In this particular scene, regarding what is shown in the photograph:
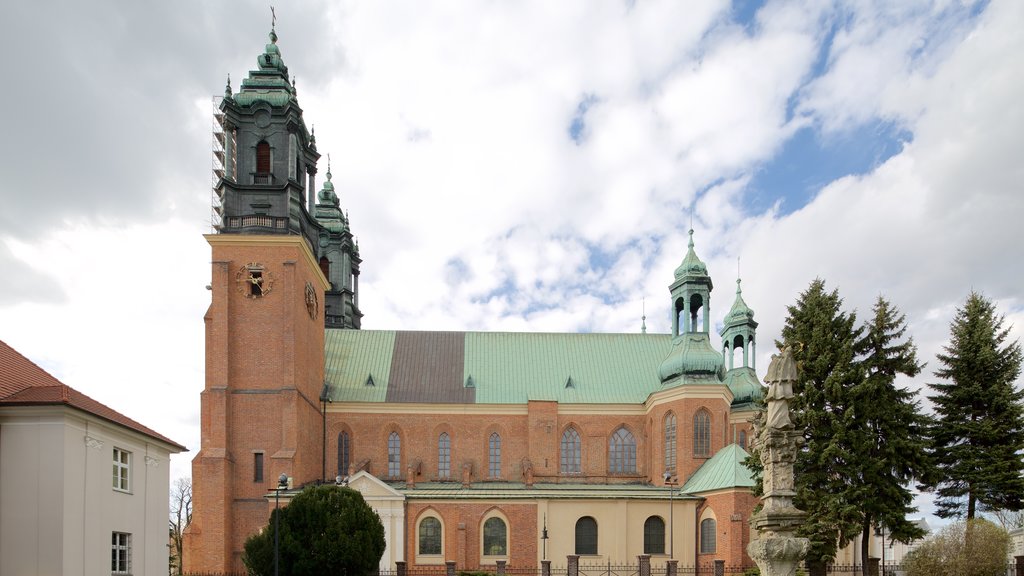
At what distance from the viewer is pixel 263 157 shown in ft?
157

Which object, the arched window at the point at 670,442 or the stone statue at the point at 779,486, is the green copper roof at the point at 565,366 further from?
the stone statue at the point at 779,486

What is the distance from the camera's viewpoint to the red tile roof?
2508 centimetres

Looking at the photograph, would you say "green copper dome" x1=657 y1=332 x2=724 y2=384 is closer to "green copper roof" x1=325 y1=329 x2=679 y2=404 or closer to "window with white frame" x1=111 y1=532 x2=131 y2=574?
"green copper roof" x1=325 y1=329 x2=679 y2=404

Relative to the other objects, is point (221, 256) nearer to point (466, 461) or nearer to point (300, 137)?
point (300, 137)

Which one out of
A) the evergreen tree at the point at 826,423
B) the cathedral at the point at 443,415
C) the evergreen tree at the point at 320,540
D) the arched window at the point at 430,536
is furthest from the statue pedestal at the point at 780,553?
the arched window at the point at 430,536

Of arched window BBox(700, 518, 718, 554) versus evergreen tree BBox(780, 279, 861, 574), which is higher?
evergreen tree BBox(780, 279, 861, 574)

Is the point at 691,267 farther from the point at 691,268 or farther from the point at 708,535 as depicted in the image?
the point at 708,535

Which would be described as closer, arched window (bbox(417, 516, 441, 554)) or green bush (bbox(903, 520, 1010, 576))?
green bush (bbox(903, 520, 1010, 576))

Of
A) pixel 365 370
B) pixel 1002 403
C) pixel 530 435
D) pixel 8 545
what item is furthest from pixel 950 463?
pixel 8 545

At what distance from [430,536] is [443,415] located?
8260 mm

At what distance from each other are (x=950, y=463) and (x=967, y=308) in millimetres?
7079

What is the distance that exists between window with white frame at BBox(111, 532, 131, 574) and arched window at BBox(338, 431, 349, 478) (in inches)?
909

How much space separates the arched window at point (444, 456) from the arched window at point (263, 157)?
754 inches

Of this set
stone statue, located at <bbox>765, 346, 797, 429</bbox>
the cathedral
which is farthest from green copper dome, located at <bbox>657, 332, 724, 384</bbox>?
stone statue, located at <bbox>765, 346, 797, 429</bbox>
